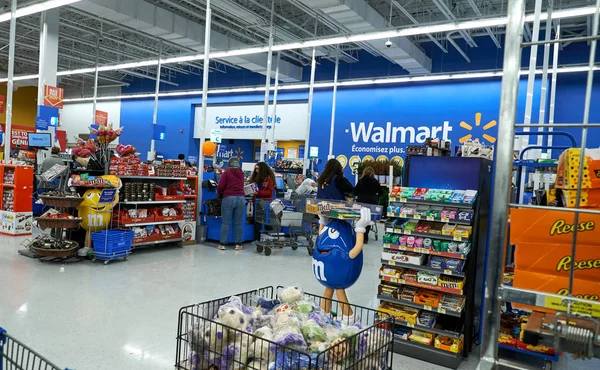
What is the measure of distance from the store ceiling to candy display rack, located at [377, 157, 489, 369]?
760 cm

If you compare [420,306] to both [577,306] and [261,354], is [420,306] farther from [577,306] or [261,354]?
[577,306]

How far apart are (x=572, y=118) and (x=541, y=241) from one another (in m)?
14.2

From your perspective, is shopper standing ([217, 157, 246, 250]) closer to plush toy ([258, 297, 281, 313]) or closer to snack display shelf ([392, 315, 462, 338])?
snack display shelf ([392, 315, 462, 338])

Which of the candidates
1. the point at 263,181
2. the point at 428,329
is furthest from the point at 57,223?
the point at 428,329

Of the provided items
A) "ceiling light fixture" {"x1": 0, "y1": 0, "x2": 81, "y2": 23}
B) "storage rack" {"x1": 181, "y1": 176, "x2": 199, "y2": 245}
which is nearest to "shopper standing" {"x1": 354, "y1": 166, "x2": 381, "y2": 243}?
"storage rack" {"x1": 181, "y1": 176, "x2": 199, "y2": 245}

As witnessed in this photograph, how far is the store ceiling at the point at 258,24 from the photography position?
1155 centimetres

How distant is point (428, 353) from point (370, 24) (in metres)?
9.74

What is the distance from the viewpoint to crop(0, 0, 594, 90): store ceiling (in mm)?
11555

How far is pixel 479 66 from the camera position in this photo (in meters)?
15.0

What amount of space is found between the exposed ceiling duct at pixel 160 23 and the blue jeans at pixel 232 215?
689 cm

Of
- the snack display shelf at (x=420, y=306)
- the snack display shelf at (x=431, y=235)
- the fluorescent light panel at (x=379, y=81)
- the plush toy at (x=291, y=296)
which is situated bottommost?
the snack display shelf at (x=420, y=306)

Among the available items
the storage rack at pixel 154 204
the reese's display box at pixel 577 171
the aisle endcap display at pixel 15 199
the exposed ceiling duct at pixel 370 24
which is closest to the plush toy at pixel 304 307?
the reese's display box at pixel 577 171

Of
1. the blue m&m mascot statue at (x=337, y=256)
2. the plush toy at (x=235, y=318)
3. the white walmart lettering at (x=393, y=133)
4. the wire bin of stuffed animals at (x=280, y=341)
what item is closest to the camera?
the wire bin of stuffed animals at (x=280, y=341)

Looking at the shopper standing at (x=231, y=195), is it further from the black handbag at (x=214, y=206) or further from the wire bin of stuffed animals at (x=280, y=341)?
the wire bin of stuffed animals at (x=280, y=341)
